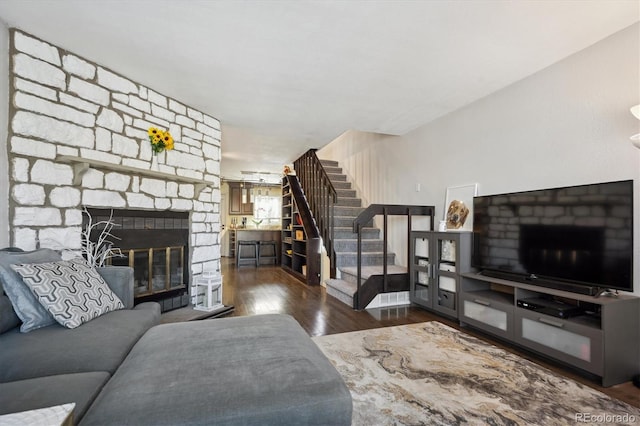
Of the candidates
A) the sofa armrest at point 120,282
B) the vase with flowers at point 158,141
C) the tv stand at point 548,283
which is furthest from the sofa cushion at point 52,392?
the tv stand at point 548,283

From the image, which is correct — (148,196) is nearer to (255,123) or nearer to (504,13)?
(255,123)

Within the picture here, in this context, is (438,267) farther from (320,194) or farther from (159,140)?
(159,140)

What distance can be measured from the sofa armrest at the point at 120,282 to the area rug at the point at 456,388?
1578 millimetres

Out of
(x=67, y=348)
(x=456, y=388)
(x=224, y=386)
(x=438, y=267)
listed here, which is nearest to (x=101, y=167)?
(x=67, y=348)

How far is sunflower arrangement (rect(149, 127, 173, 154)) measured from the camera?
3.10 metres

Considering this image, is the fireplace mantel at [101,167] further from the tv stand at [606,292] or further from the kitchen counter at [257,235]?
the kitchen counter at [257,235]

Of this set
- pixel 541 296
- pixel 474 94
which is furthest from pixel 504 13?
pixel 541 296

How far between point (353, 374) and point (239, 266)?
5.84 meters

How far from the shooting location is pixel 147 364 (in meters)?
1.21

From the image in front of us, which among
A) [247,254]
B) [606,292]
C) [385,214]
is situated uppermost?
[385,214]

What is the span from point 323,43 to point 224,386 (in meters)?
2.31

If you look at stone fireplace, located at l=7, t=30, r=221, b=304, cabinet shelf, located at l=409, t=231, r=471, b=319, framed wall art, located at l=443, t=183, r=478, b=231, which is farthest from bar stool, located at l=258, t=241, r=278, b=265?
framed wall art, located at l=443, t=183, r=478, b=231

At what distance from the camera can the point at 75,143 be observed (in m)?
2.48

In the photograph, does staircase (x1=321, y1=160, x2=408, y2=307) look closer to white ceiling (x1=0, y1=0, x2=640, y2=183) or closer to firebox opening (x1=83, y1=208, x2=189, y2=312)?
firebox opening (x1=83, y1=208, x2=189, y2=312)
